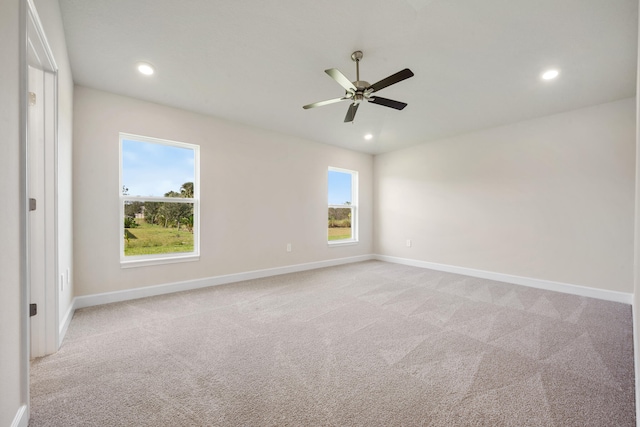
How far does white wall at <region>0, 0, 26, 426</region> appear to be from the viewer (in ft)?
3.43

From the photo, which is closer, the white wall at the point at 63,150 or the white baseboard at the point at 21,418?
the white baseboard at the point at 21,418

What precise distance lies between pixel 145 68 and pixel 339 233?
420 cm

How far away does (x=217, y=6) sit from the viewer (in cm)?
185

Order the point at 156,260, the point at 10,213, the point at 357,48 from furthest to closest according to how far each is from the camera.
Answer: the point at 156,260
the point at 357,48
the point at 10,213

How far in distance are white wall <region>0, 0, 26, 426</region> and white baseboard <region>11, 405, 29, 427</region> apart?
23mm

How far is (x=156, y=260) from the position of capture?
10.9 ft

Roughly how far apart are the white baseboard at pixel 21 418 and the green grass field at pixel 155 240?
2.26 metres

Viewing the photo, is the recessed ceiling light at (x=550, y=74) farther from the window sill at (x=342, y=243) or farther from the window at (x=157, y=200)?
the window at (x=157, y=200)

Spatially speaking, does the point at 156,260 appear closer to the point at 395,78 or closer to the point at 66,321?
the point at 66,321

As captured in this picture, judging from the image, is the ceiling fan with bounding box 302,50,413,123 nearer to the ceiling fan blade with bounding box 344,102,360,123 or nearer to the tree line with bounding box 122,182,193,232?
the ceiling fan blade with bounding box 344,102,360,123

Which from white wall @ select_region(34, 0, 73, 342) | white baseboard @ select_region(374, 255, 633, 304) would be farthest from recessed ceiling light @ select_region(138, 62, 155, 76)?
white baseboard @ select_region(374, 255, 633, 304)

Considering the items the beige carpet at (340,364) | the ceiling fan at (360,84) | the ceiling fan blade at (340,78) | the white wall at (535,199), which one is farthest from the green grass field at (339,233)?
the ceiling fan blade at (340,78)

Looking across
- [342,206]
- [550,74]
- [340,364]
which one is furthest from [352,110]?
[342,206]

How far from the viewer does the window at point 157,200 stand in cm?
323
